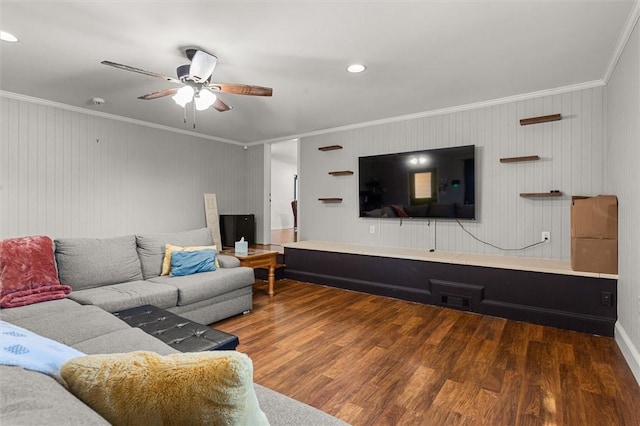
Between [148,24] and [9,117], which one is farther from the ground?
[148,24]

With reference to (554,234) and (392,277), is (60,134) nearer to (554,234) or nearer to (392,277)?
(392,277)

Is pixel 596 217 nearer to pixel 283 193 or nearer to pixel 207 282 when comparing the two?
pixel 207 282

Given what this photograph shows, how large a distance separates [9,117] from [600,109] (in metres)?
6.47

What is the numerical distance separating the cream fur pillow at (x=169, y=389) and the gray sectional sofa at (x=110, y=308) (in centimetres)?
7

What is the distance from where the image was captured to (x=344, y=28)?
7.72ft

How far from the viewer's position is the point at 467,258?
12.1ft

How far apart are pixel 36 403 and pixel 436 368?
2328mm

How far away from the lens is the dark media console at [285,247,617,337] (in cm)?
288

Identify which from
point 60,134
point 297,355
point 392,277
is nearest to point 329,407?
point 297,355

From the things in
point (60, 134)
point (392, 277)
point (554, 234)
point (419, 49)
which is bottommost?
point (392, 277)

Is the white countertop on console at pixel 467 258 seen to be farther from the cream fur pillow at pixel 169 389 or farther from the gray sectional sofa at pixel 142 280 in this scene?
the cream fur pillow at pixel 169 389

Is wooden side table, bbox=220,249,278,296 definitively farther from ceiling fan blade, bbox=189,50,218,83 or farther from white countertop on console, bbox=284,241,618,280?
ceiling fan blade, bbox=189,50,218,83

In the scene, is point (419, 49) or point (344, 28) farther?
point (419, 49)

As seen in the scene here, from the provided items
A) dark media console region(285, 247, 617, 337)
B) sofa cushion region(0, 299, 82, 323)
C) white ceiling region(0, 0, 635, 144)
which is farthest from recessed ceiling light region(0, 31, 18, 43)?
dark media console region(285, 247, 617, 337)
